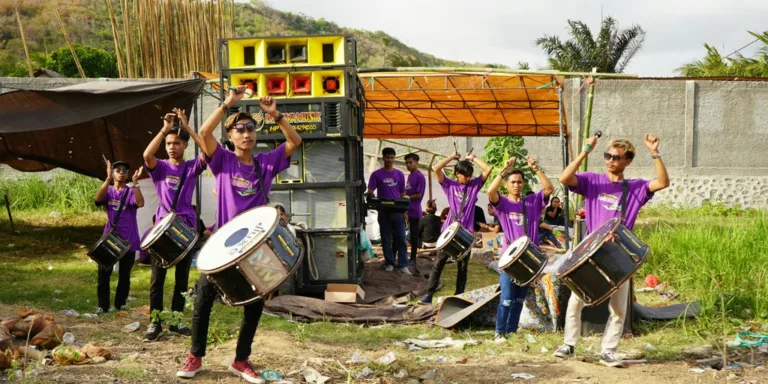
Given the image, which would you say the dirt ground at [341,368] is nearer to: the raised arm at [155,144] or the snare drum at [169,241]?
the snare drum at [169,241]

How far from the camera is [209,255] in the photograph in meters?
4.95

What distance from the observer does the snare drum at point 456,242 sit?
8.51 metres

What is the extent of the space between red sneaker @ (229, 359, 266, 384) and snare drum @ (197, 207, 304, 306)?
1.96 ft

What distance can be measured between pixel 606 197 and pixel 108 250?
475cm

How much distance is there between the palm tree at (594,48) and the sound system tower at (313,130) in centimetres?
2231

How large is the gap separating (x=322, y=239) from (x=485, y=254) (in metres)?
4.17

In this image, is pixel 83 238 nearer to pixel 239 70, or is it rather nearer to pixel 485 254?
pixel 239 70

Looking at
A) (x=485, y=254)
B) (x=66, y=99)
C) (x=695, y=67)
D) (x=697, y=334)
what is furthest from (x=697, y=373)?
(x=695, y=67)

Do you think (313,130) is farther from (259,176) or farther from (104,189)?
(259,176)

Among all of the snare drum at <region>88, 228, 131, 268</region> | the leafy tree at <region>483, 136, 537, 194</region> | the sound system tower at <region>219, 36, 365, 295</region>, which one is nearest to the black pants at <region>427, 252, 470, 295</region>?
the sound system tower at <region>219, 36, 365, 295</region>

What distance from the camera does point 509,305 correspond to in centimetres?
706

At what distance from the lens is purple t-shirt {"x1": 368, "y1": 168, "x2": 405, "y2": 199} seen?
11.9 metres

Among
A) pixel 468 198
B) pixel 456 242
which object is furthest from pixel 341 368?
pixel 468 198

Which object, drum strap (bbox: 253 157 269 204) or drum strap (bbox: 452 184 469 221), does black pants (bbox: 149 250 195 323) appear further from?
A: drum strap (bbox: 452 184 469 221)
